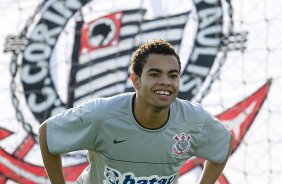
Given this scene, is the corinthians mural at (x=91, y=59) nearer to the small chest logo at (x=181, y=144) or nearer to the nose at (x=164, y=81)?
the small chest logo at (x=181, y=144)

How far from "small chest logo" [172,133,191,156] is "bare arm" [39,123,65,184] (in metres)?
0.36

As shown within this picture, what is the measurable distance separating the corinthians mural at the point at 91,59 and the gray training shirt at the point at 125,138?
124 cm

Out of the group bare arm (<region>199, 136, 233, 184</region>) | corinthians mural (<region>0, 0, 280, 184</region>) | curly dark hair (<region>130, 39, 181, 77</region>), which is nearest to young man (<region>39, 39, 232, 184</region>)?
curly dark hair (<region>130, 39, 181, 77</region>)

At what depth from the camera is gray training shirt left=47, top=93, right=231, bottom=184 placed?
7.13 feet

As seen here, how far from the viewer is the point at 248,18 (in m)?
3.58

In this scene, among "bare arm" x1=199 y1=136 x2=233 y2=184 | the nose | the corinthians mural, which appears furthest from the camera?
the corinthians mural

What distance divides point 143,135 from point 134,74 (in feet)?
0.61

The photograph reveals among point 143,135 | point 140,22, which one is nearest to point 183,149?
point 143,135

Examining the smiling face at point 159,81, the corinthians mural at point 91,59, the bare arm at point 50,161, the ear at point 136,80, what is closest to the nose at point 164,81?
the smiling face at point 159,81

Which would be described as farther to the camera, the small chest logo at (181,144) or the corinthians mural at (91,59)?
the corinthians mural at (91,59)

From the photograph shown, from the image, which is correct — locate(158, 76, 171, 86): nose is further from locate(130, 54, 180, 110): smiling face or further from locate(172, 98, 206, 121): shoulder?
locate(172, 98, 206, 121): shoulder

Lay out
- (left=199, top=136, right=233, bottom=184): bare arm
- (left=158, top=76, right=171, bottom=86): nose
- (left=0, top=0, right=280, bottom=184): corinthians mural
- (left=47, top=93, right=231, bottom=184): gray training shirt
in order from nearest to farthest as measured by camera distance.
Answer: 1. (left=158, top=76, right=171, bottom=86): nose
2. (left=47, top=93, right=231, bottom=184): gray training shirt
3. (left=199, top=136, right=233, bottom=184): bare arm
4. (left=0, top=0, right=280, bottom=184): corinthians mural

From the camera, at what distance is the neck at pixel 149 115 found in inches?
84.7

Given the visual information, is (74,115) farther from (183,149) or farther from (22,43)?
(22,43)
